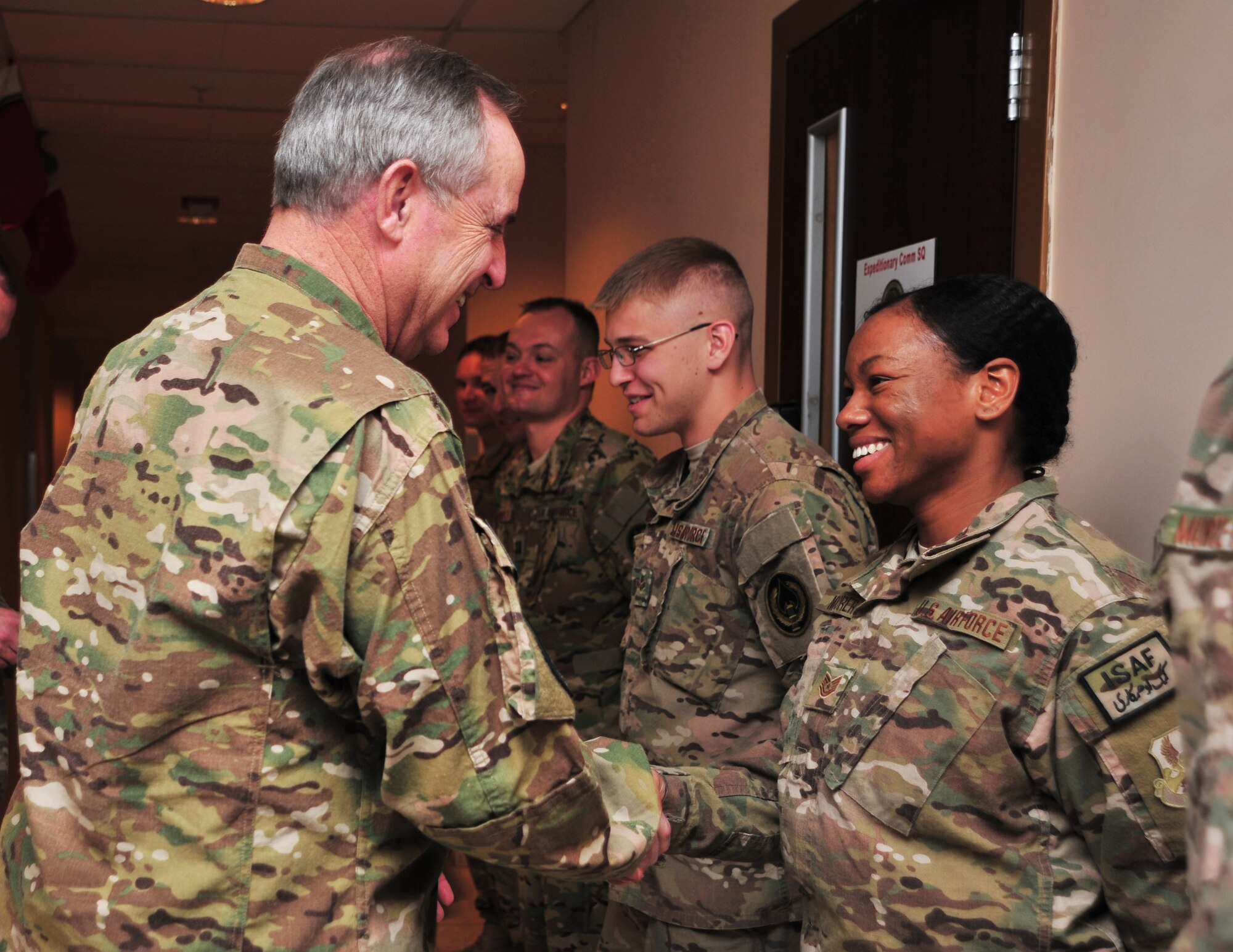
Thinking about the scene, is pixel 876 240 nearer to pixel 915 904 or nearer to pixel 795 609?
pixel 795 609

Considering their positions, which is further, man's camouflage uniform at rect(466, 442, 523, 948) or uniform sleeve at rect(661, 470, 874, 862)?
man's camouflage uniform at rect(466, 442, 523, 948)

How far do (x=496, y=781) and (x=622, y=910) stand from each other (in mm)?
1260

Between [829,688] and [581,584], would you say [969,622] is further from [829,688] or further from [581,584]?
[581,584]

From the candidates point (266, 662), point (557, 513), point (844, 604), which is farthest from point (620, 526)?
point (266, 662)

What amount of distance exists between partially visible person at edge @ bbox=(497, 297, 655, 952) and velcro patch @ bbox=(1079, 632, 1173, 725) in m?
2.02

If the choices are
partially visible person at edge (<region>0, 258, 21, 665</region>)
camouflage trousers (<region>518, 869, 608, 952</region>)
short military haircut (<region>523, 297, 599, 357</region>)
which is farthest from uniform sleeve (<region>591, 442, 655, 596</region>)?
partially visible person at edge (<region>0, 258, 21, 665</region>)

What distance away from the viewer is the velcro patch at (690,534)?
2.10 m

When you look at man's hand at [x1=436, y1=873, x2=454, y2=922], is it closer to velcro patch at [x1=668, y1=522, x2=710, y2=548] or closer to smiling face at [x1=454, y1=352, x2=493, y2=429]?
velcro patch at [x1=668, y1=522, x2=710, y2=548]

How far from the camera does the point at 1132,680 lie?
4.02 ft

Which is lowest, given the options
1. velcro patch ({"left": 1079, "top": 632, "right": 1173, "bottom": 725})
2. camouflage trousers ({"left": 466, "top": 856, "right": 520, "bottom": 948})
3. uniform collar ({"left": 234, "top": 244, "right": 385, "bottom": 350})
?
camouflage trousers ({"left": 466, "top": 856, "right": 520, "bottom": 948})

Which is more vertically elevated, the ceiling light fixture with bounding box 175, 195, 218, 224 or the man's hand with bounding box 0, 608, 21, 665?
the ceiling light fixture with bounding box 175, 195, 218, 224

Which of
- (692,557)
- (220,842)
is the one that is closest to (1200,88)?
(692,557)

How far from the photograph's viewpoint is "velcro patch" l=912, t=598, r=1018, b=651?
51.6 inches

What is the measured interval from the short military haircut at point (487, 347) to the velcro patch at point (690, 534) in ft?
9.72
